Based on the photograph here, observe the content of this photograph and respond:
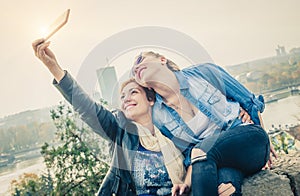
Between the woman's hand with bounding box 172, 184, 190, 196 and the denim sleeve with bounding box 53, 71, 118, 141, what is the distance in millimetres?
299

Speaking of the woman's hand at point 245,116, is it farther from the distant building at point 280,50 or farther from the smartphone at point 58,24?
the distant building at point 280,50

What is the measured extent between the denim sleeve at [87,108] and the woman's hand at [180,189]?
0.30m

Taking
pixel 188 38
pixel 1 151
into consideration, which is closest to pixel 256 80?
pixel 188 38

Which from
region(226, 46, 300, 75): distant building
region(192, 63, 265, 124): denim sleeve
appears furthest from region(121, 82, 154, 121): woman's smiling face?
region(226, 46, 300, 75): distant building

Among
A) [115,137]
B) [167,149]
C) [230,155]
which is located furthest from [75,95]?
[230,155]

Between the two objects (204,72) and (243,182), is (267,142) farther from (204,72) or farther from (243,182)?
(204,72)

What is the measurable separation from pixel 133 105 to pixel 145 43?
0.26 meters

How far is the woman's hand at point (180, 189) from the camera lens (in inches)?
35.4

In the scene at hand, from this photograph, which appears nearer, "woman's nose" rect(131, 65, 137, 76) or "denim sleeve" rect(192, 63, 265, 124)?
"denim sleeve" rect(192, 63, 265, 124)

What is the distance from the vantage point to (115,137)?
1.09 metres

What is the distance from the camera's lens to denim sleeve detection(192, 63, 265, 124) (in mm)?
985

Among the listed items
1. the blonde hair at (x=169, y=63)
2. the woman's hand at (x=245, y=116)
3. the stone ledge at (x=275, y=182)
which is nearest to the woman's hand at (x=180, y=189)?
the stone ledge at (x=275, y=182)

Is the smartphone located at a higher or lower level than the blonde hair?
higher

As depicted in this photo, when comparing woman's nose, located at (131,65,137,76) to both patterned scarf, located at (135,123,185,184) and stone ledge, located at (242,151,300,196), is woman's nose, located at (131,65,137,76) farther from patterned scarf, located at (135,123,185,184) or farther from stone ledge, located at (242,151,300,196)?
stone ledge, located at (242,151,300,196)
